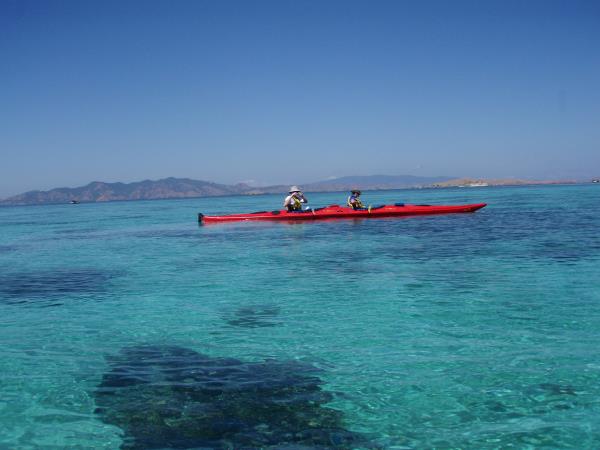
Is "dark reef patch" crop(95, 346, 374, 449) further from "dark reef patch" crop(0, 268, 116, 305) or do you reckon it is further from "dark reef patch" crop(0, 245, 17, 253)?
"dark reef patch" crop(0, 245, 17, 253)

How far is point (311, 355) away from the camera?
7664mm

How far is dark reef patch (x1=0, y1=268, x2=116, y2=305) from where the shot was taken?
42.6 ft

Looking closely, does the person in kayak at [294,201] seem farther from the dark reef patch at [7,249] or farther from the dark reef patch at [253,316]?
the dark reef patch at [253,316]

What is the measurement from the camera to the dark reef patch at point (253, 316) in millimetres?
9555

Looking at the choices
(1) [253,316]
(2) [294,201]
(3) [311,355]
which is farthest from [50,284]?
(2) [294,201]

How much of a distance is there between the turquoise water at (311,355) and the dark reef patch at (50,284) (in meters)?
0.13

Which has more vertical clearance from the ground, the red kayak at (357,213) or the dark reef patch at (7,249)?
the red kayak at (357,213)

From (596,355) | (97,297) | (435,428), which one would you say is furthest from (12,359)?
(596,355)

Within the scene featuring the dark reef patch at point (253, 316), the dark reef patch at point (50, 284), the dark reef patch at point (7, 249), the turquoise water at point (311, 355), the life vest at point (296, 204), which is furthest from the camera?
the life vest at point (296, 204)

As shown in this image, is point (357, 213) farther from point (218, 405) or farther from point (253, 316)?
point (218, 405)

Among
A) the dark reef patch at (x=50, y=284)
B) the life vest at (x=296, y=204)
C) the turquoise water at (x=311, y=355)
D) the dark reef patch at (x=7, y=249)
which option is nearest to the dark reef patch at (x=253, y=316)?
the turquoise water at (x=311, y=355)

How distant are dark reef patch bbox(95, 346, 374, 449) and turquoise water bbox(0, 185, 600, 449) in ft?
0.08

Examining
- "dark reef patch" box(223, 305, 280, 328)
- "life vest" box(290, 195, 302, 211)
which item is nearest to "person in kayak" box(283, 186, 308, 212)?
"life vest" box(290, 195, 302, 211)

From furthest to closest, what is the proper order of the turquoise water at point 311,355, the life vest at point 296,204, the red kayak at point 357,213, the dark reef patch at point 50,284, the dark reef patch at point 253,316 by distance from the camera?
1. the life vest at point 296,204
2. the red kayak at point 357,213
3. the dark reef patch at point 50,284
4. the dark reef patch at point 253,316
5. the turquoise water at point 311,355
